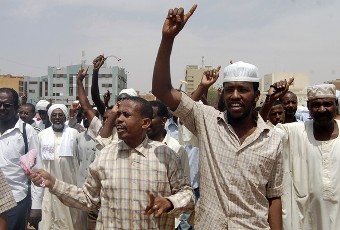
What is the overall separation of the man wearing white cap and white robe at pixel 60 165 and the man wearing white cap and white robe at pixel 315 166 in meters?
3.33

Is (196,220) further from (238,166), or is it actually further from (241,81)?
(241,81)

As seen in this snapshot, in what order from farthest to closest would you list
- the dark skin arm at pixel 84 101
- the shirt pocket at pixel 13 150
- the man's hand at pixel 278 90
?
1. the dark skin arm at pixel 84 101
2. the shirt pocket at pixel 13 150
3. the man's hand at pixel 278 90

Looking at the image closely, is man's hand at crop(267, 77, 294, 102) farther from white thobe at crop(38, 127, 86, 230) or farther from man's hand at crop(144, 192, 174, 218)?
white thobe at crop(38, 127, 86, 230)

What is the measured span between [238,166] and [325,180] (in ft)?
4.02

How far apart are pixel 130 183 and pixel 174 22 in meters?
1.12

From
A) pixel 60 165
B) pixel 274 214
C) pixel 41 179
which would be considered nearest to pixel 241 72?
pixel 274 214

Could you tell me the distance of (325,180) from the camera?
400 cm

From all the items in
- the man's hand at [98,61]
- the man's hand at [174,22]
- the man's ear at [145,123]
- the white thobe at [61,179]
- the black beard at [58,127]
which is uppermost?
the man's hand at [98,61]

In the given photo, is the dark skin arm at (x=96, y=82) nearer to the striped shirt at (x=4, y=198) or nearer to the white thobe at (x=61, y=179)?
the white thobe at (x=61, y=179)

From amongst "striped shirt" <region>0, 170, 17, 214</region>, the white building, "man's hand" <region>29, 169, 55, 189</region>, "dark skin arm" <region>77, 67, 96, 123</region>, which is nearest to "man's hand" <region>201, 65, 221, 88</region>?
"man's hand" <region>29, 169, 55, 189</region>

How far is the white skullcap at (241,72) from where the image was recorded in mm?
3254

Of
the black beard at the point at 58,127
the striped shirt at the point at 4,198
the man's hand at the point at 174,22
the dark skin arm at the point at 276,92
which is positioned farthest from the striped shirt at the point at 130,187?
the black beard at the point at 58,127

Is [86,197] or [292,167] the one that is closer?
[86,197]

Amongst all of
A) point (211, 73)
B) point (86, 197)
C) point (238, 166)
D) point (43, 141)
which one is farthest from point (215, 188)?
point (43, 141)
